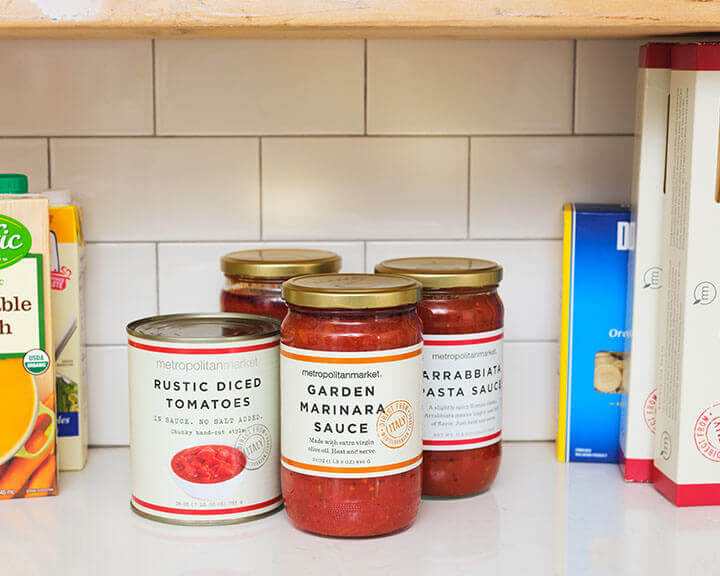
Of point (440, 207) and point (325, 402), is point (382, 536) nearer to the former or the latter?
point (325, 402)

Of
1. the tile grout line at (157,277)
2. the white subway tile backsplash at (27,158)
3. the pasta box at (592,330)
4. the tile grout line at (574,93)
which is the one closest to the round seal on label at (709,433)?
the pasta box at (592,330)

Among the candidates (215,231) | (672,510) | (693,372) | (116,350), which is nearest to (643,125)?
(693,372)

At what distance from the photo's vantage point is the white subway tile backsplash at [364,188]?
39.6 inches

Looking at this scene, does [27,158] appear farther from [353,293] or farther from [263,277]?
[353,293]

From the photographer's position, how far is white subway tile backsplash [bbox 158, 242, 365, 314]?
3.34 ft

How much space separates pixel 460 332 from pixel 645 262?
0.20 m

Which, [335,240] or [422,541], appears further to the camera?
[335,240]

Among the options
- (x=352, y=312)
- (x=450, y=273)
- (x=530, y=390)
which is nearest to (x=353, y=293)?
(x=352, y=312)

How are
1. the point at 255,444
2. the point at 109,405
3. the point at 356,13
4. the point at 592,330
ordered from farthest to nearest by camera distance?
the point at 109,405 → the point at 592,330 → the point at 255,444 → the point at 356,13

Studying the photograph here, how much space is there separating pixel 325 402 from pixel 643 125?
1.30ft

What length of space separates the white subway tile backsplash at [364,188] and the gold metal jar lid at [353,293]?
0.86 feet

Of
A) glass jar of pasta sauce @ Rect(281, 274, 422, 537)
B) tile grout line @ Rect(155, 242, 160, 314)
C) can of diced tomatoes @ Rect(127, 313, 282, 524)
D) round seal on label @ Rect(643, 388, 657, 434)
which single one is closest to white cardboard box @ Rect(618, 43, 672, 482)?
round seal on label @ Rect(643, 388, 657, 434)

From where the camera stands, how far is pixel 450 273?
0.80 meters

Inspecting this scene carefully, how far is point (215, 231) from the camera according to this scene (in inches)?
40.0
